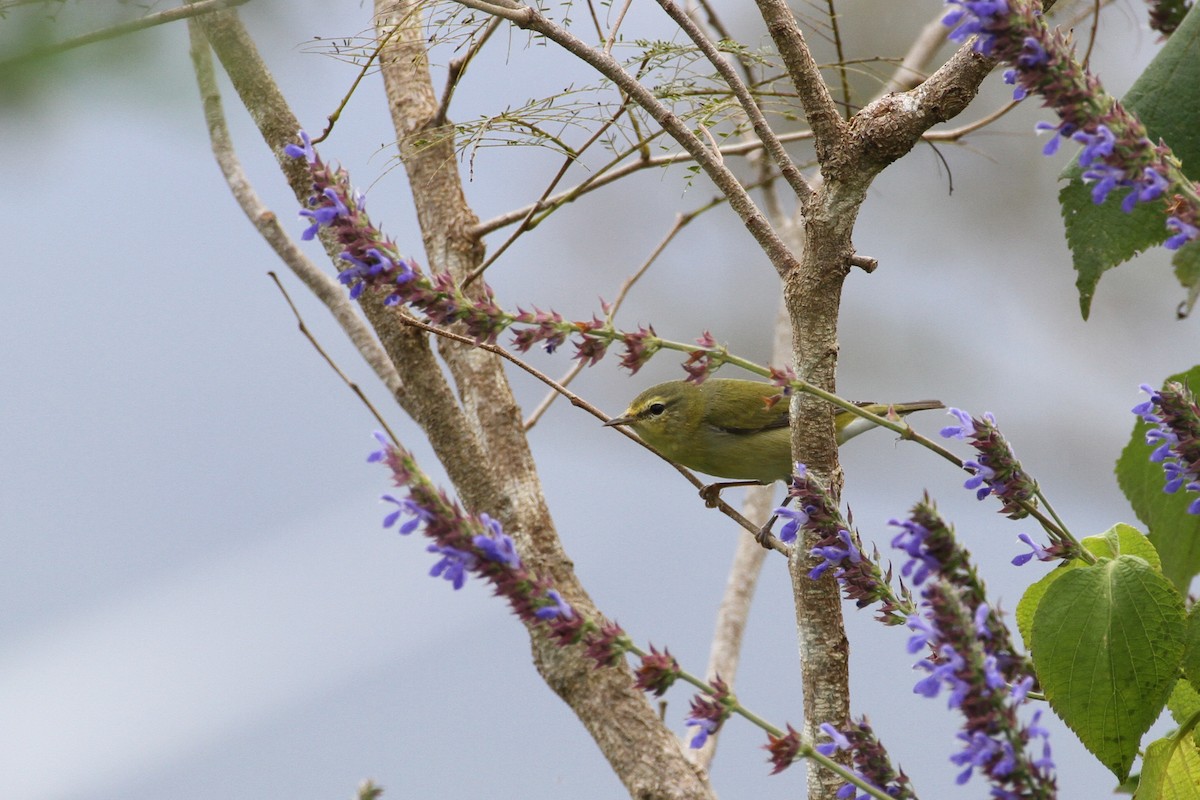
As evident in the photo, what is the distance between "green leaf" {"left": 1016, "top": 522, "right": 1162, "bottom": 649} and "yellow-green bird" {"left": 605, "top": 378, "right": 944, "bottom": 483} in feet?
7.34

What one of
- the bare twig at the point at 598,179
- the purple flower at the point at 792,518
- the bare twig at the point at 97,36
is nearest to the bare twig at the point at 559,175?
the bare twig at the point at 598,179

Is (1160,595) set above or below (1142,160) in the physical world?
below

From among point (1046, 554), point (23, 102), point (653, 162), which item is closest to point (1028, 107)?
point (653, 162)

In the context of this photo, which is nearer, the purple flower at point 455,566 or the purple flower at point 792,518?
the purple flower at point 455,566

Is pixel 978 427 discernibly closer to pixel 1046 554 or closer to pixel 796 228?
pixel 1046 554

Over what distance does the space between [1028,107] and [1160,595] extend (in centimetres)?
623

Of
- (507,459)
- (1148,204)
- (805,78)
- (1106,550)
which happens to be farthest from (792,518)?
(507,459)

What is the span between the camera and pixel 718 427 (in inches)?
163

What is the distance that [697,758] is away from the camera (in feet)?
8.39

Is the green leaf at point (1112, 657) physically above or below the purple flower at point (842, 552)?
below

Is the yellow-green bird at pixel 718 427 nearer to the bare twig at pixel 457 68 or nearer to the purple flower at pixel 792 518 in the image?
the bare twig at pixel 457 68

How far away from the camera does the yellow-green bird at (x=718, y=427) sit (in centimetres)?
402

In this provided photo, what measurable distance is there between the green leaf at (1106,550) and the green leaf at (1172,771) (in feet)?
0.77

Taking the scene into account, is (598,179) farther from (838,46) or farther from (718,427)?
(718,427)
